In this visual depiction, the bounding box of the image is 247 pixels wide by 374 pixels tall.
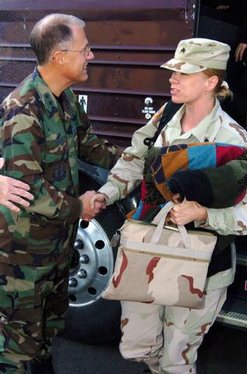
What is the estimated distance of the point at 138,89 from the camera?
3207 mm

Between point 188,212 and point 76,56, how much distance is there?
2.65ft

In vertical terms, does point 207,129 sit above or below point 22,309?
above

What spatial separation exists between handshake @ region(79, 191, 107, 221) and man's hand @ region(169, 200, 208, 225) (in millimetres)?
468

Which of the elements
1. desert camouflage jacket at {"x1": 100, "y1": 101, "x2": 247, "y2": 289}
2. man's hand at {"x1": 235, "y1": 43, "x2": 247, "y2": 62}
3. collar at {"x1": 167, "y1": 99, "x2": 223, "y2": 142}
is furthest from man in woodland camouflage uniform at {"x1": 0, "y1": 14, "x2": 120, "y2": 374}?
man's hand at {"x1": 235, "y1": 43, "x2": 247, "y2": 62}

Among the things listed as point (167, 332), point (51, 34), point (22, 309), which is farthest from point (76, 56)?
point (167, 332)

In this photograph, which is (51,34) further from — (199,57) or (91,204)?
(91,204)

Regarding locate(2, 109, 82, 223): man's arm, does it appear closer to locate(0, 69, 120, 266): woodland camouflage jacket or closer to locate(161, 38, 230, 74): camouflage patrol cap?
locate(0, 69, 120, 266): woodland camouflage jacket

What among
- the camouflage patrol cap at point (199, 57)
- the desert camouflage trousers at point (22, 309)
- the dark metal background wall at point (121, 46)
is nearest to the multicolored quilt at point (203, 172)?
the camouflage patrol cap at point (199, 57)

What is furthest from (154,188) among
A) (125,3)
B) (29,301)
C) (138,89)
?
(125,3)

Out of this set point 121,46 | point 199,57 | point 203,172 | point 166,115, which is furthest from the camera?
point 121,46

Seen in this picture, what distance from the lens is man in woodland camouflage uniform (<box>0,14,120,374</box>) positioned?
2.37 metres

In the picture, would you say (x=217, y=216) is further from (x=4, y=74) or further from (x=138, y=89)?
(x=4, y=74)

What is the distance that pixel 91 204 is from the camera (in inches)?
102

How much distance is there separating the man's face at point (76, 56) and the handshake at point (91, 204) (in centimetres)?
51
